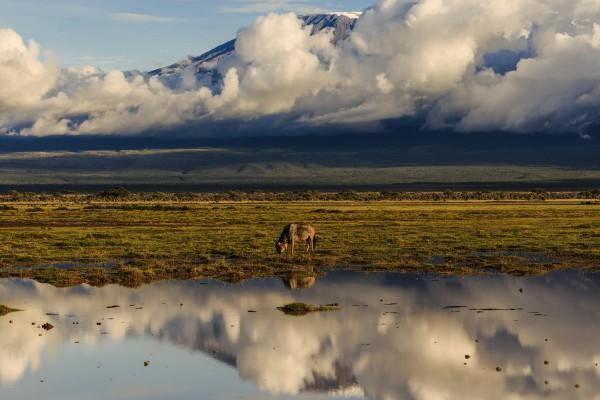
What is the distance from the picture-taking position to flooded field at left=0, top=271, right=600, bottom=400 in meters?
19.2

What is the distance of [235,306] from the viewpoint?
2808cm

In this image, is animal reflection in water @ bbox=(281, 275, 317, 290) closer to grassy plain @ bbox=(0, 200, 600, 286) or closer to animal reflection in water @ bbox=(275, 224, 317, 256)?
grassy plain @ bbox=(0, 200, 600, 286)

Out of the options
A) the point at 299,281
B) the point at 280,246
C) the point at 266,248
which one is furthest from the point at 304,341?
the point at 266,248

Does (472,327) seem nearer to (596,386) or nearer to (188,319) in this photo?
(596,386)

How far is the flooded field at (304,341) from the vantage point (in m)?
19.2

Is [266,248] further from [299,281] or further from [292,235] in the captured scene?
[299,281]

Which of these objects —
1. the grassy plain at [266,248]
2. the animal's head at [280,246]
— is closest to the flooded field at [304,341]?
the grassy plain at [266,248]

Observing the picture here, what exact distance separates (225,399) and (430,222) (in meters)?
48.0

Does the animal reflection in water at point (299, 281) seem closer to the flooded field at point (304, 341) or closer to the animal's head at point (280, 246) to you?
the flooded field at point (304, 341)

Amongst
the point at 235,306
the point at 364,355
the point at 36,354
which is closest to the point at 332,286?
the point at 235,306

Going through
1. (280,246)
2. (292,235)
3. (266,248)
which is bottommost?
(266,248)

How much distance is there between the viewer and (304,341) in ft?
75.6

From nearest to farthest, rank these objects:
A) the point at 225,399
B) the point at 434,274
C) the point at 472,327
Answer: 1. the point at 225,399
2. the point at 472,327
3. the point at 434,274

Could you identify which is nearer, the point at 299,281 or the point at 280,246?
the point at 299,281
